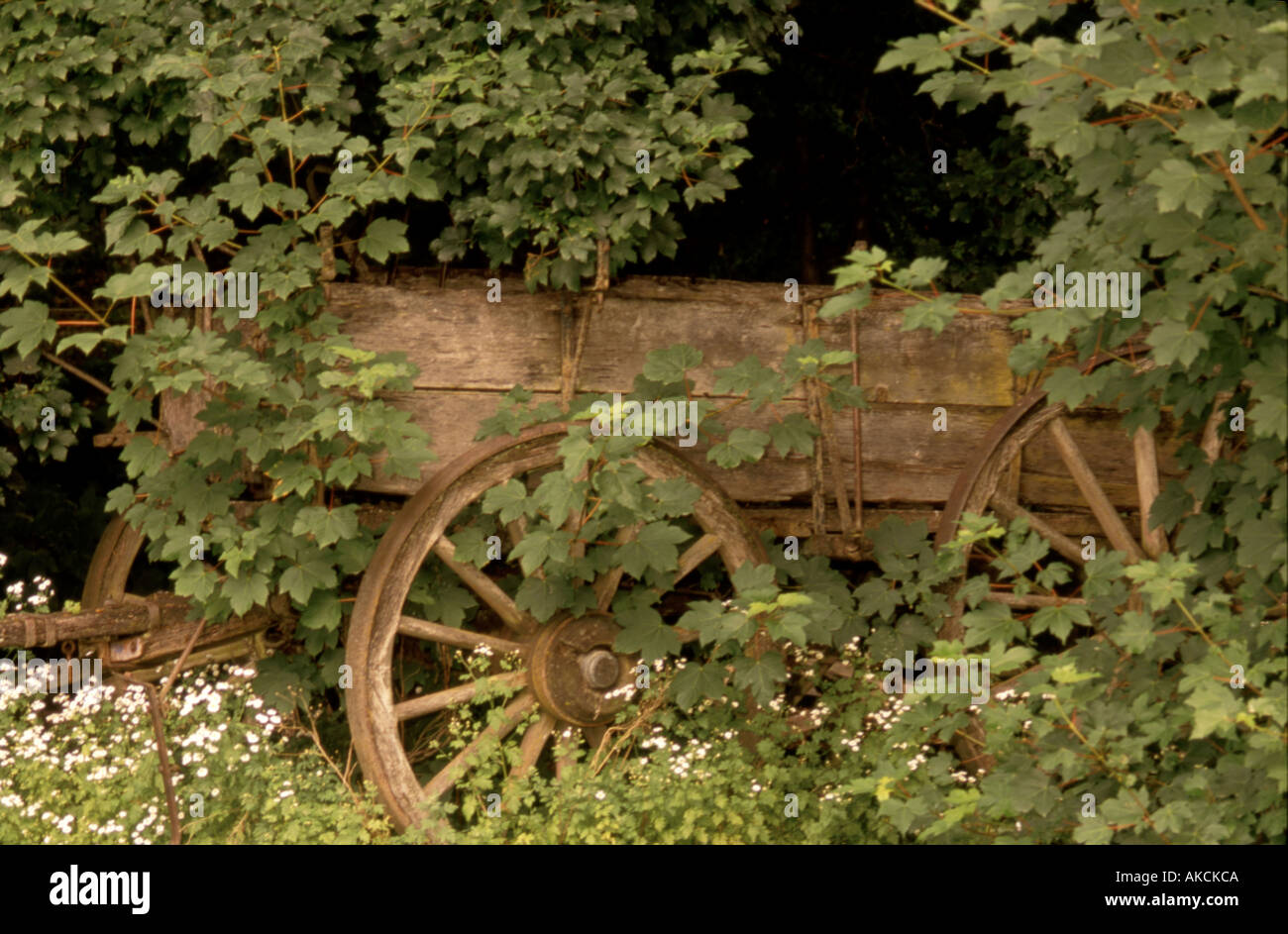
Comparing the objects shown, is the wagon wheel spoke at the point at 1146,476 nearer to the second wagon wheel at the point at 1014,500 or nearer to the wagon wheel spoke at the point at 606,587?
the second wagon wheel at the point at 1014,500

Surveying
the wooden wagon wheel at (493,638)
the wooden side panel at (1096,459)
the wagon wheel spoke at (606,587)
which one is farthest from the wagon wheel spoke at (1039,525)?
the wagon wheel spoke at (606,587)

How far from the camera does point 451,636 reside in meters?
4.32

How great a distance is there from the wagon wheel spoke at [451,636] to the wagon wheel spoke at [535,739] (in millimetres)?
228

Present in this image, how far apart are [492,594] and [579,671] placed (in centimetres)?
36

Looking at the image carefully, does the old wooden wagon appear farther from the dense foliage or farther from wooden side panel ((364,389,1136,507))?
the dense foliage

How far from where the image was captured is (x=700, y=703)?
4.51 metres

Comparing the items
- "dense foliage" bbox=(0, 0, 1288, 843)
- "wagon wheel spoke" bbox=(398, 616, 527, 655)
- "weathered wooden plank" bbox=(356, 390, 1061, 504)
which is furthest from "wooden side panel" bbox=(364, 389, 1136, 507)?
"wagon wheel spoke" bbox=(398, 616, 527, 655)

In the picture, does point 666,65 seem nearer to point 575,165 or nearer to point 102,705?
point 575,165

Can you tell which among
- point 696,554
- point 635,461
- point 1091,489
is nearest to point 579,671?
point 696,554

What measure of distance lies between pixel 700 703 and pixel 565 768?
55 centimetres

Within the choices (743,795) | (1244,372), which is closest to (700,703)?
(743,795)

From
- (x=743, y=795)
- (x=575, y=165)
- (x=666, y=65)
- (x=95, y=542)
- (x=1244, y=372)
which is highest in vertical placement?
(x=666, y=65)

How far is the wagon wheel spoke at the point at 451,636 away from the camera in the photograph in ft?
13.9

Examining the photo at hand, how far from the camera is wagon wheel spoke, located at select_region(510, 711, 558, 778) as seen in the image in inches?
170
